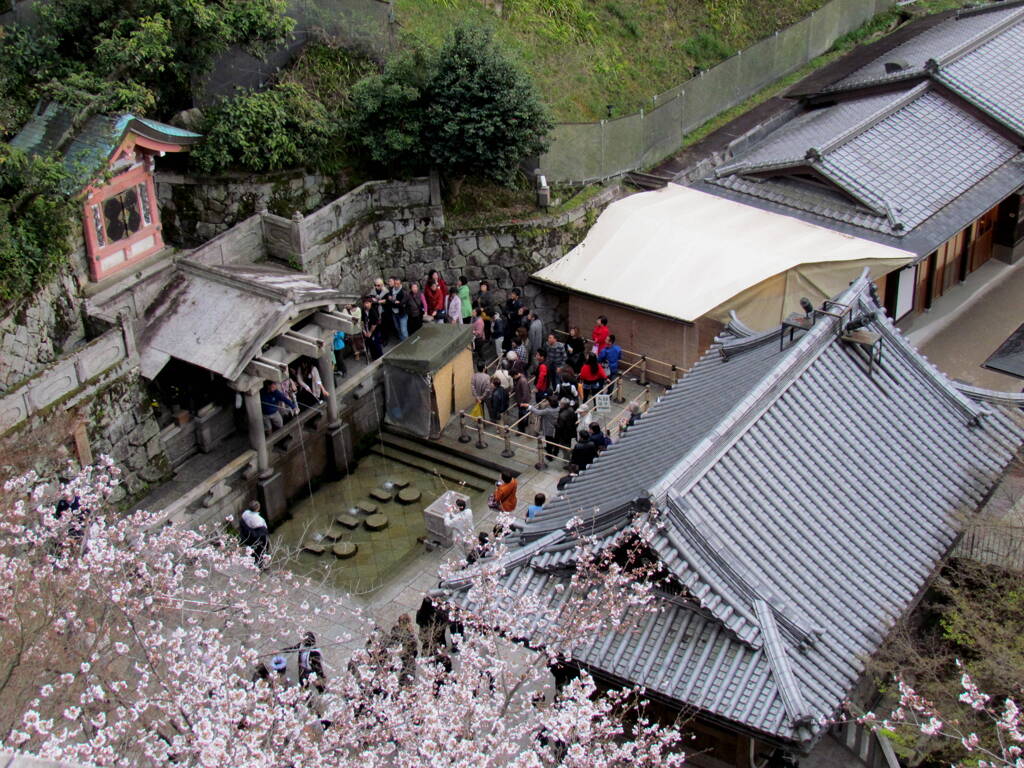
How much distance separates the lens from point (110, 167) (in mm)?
24906

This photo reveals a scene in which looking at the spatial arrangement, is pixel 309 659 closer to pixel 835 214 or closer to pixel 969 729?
pixel 969 729

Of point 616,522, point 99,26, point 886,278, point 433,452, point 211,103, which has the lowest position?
point 433,452

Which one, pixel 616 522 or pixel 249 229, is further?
pixel 249 229

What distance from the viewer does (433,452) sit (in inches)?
1110

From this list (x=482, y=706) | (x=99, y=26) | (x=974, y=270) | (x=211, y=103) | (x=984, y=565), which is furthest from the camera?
(x=974, y=270)

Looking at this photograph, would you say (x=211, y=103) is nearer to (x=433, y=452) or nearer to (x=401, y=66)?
(x=401, y=66)

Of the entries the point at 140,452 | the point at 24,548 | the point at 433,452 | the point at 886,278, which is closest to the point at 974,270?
the point at 886,278

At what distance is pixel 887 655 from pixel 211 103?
20360mm

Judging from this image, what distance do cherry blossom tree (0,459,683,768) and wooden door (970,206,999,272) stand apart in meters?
19.6

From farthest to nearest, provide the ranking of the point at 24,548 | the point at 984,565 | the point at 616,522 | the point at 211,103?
the point at 211,103 → the point at 24,548 → the point at 984,565 → the point at 616,522

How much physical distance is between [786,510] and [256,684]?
7811 millimetres

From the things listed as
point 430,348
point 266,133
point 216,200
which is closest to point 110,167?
point 216,200

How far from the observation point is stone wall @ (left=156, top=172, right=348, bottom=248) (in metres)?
28.8

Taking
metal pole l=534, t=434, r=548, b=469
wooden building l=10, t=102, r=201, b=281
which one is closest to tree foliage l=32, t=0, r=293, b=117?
wooden building l=10, t=102, r=201, b=281
